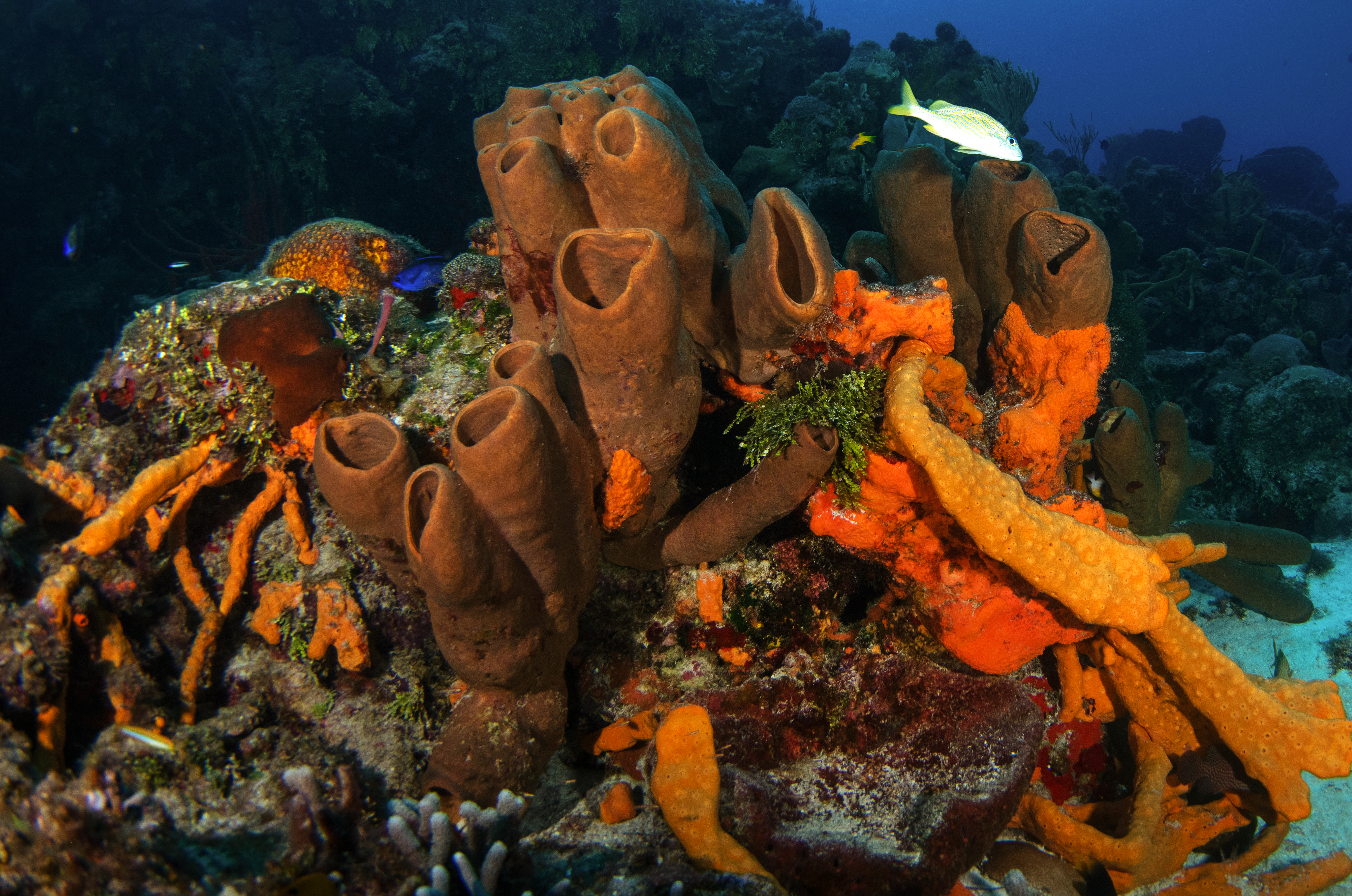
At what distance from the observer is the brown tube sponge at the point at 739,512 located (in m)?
2.31

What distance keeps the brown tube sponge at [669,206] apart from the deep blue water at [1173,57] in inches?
3010

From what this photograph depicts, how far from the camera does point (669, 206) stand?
7.92ft

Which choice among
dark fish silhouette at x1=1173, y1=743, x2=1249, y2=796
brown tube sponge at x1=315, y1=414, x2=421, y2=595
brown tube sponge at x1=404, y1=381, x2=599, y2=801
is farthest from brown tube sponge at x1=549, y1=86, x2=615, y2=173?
dark fish silhouette at x1=1173, y1=743, x2=1249, y2=796

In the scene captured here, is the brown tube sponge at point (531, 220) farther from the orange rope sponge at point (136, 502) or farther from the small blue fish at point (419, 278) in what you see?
the orange rope sponge at point (136, 502)

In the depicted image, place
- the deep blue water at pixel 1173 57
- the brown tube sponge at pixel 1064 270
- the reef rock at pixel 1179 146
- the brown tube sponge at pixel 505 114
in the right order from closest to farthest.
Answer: the brown tube sponge at pixel 1064 270, the brown tube sponge at pixel 505 114, the reef rock at pixel 1179 146, the deep blue water at pixel 1173 57

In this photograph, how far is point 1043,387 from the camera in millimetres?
2818

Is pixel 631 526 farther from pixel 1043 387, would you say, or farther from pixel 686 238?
pixel 1043 387

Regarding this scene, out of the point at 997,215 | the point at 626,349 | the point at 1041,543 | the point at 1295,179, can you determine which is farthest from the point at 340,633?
the point at 1295,179

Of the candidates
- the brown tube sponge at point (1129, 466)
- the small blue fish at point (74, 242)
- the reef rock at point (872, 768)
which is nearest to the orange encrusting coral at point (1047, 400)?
the brown tube sponge at point (1129, 466)

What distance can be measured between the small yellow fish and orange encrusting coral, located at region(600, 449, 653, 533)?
1599 millimetres

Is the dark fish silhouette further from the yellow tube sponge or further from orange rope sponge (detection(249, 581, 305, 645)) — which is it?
orange rope sponge (detection(249, 581, 305, 645))

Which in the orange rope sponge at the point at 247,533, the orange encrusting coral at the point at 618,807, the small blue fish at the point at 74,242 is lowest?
the small blue fish at the point at 74,242

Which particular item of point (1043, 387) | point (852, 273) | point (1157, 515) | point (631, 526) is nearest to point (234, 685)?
point (631, 526)

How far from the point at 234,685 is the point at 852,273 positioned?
302 cm
